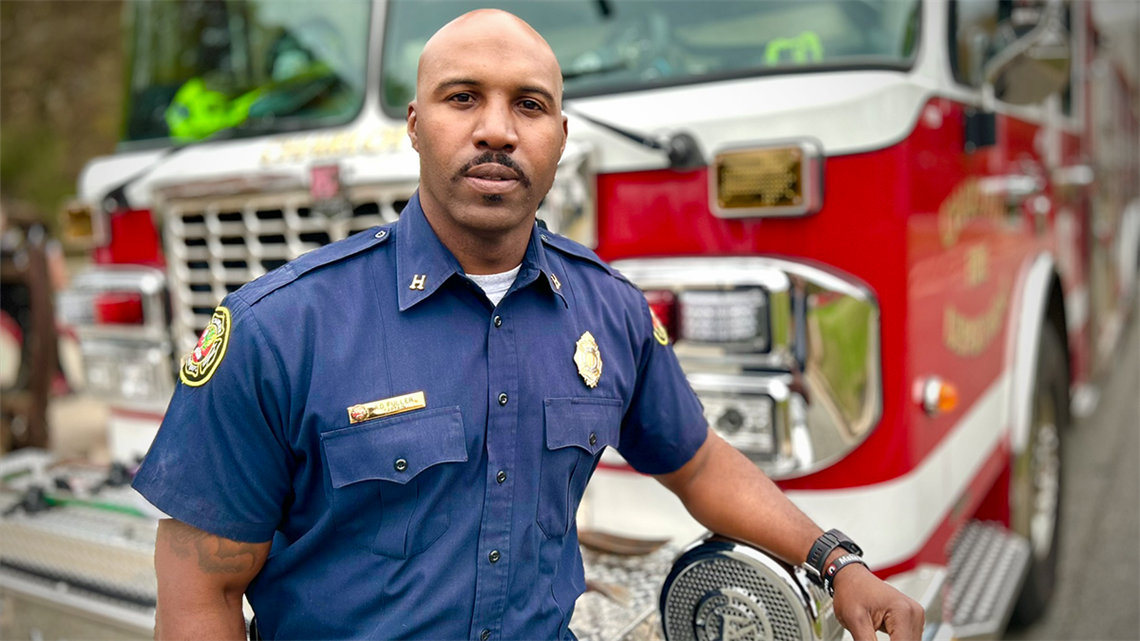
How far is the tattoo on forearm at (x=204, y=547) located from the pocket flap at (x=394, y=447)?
0.16 m

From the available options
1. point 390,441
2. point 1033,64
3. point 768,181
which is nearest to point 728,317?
point 768,181

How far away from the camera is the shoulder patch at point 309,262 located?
133cm

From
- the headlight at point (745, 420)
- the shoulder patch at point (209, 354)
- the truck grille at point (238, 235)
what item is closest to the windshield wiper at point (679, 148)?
the headlight at point (745, 420)

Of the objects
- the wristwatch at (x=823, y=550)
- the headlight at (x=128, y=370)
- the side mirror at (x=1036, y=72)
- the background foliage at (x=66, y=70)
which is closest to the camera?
the wristwatch at (x=823, y=550)

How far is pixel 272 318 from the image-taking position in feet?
4.27

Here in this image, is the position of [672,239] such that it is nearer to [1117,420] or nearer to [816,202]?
[816,202]

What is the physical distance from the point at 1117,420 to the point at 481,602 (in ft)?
19.3

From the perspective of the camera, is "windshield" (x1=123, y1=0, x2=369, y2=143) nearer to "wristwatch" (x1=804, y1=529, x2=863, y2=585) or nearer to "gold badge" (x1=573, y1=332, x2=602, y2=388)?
"gold badge" (x1=573, y1=332, x2=602, y2=388)

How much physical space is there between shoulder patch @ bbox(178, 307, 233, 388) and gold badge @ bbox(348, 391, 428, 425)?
0.18m

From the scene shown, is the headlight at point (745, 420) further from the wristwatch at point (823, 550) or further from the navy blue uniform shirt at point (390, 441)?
the navy blue uniform shirt at point (390, 441)

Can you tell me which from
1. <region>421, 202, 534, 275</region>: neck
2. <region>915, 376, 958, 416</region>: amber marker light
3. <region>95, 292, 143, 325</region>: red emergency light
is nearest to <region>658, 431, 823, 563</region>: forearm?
<region>421, 202, 534, 275</region>: neck

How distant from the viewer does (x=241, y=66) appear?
306cm

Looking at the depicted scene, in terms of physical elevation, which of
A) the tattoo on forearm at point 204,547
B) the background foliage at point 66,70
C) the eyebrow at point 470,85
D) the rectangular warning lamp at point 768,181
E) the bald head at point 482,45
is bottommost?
the tattoo on forearm at point 204,547

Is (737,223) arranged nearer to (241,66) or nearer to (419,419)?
(419,419)
